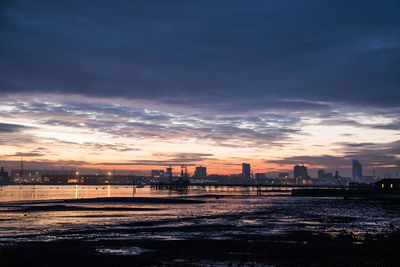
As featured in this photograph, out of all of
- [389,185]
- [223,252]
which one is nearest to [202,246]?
[223,252]

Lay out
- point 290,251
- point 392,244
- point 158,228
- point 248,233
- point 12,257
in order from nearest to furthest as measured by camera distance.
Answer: point 12,257, point 290,251, point 392,244, point 248,233, point 158,228

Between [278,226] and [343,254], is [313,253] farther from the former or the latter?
[278,226]

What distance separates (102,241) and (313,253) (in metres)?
15.7

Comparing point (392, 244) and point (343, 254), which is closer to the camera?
point (343, 254)

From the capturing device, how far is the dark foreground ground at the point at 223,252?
21.2m

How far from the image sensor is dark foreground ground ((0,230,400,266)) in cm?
2120

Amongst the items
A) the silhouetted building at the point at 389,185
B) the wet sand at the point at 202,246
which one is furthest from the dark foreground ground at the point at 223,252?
the silhouetted building at the point at 389,185

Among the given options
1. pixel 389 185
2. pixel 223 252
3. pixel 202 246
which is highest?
pixel 223 252

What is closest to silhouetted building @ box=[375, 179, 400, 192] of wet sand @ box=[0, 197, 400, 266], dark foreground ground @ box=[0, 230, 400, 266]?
wet sand @ box=[0, 197, 400, 266]

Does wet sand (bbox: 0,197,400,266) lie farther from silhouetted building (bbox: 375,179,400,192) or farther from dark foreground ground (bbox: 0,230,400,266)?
silhouetted building (bbox: 375,179,400,192)

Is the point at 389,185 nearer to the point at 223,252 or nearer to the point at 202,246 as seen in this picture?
the point at 202,246

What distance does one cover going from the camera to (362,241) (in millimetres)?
27984

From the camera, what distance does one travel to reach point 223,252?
24297 mm

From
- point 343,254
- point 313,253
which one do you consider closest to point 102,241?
point 313,253
